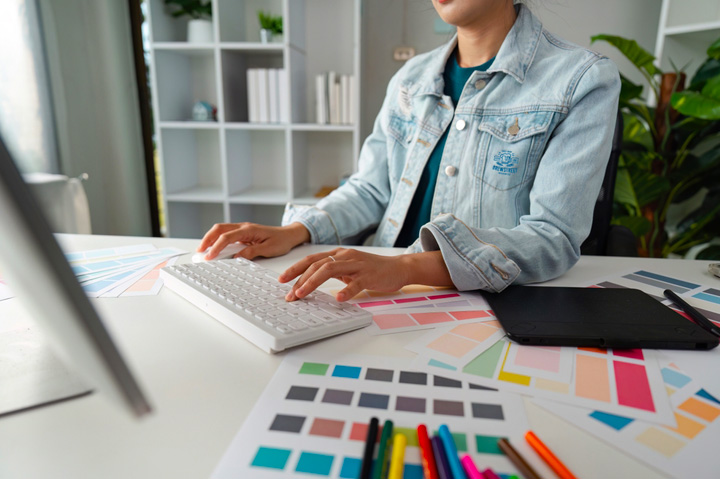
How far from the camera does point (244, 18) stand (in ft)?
7.83

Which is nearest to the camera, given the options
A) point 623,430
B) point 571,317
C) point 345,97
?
point 623,430

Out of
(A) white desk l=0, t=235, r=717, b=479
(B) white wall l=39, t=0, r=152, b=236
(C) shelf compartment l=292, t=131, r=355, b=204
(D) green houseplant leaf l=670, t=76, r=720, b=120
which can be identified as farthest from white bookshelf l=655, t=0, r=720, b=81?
(B) white wall l=39, t=0, r=152, b=236

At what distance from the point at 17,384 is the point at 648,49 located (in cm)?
267

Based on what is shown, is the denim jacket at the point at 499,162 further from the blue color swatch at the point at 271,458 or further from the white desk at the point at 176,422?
the blue color swatch at the point at 271,458

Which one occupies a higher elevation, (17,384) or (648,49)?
(648,49)

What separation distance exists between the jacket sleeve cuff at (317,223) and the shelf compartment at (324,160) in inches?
57.7

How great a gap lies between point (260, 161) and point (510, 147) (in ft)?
6.28

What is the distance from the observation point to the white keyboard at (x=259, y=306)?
1.72 ft

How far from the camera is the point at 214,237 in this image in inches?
34.7

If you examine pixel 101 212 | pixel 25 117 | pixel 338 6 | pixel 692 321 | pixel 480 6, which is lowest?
pixel 101 212

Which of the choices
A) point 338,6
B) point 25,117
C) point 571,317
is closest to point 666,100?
point 338,6

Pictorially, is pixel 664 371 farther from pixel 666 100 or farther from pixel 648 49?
pixel 648 49

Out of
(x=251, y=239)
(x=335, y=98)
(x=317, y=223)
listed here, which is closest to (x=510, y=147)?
(x=317, y=223)

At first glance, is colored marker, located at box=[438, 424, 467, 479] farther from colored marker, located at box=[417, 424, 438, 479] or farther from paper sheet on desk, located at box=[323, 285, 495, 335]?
paper sheet on desk, located at box=[323, 285, 495, 335]
